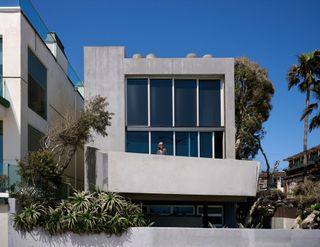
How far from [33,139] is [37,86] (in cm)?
248

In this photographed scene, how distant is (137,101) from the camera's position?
20.8m

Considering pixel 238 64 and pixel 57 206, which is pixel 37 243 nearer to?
pixel 57 206

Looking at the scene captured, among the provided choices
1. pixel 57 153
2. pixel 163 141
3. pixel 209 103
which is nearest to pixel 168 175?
pixel 163 141

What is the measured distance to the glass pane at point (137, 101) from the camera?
20688 millimetres

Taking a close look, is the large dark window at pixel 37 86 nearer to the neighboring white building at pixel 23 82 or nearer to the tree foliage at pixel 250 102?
the neighboring white building at pixel 23 82

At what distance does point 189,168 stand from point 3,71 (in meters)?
7.86

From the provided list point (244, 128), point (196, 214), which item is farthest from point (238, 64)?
point (196, 214)

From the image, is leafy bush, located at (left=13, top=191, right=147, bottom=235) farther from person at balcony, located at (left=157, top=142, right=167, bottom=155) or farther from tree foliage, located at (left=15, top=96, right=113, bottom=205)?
person at balcony, located at (left=157, top=142, right=167, bottom=155)

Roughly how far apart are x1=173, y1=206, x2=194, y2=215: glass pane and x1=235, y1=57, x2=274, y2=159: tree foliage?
12.3 metres

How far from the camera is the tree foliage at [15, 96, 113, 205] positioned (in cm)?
1571

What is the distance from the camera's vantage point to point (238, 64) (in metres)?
33.5

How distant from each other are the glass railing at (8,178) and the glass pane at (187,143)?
7.14 m

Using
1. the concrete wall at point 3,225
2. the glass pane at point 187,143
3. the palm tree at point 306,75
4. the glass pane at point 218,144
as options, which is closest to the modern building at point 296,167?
the palm tree at point 306,75

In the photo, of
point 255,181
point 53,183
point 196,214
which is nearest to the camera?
point 53,183
